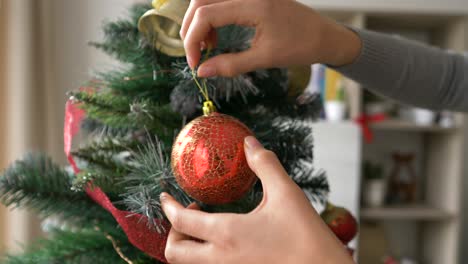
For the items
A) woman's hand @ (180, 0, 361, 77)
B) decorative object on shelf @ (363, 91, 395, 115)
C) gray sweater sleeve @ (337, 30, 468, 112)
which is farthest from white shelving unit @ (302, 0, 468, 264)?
woman's hand @ (180, 0, 361, 77)

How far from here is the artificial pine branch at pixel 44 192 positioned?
44 cm

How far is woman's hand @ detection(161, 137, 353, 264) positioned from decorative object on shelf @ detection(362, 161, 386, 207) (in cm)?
167

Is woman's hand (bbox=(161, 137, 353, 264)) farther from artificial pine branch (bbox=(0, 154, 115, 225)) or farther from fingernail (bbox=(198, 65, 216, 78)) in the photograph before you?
artificial pine branch (bbox=(0, 154, 115, 225))

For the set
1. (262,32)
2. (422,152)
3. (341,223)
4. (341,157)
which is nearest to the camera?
(262,32)

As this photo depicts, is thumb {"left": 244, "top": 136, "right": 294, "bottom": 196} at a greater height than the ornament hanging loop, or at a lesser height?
lesser

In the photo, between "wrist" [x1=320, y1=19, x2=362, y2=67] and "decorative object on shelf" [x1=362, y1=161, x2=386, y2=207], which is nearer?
"wrist" [x1=320, y1=19, x2=362, y2=67]

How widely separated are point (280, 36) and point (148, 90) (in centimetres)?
17

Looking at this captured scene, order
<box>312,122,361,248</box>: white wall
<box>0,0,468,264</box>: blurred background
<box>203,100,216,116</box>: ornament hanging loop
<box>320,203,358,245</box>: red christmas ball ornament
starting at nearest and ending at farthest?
<box>203,100,216,116</box>: ornament hanging loop → <box>320,203,358,245</box>: red christmas ball ornament → <box>0,0,468,264</box>: blurred background → <box>312,122,361,248</box>: white wall

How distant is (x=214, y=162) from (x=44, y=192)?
9.9 inches

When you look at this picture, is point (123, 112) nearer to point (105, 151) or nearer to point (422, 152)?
point (105, 151)

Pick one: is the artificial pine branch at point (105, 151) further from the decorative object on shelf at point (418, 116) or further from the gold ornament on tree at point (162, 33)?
the decorative object on shelf at point (418, 116)

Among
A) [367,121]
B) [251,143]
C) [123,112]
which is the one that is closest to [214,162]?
[251,143]

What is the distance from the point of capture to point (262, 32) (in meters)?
0.35

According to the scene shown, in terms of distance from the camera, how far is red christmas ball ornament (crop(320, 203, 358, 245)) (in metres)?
0.46
